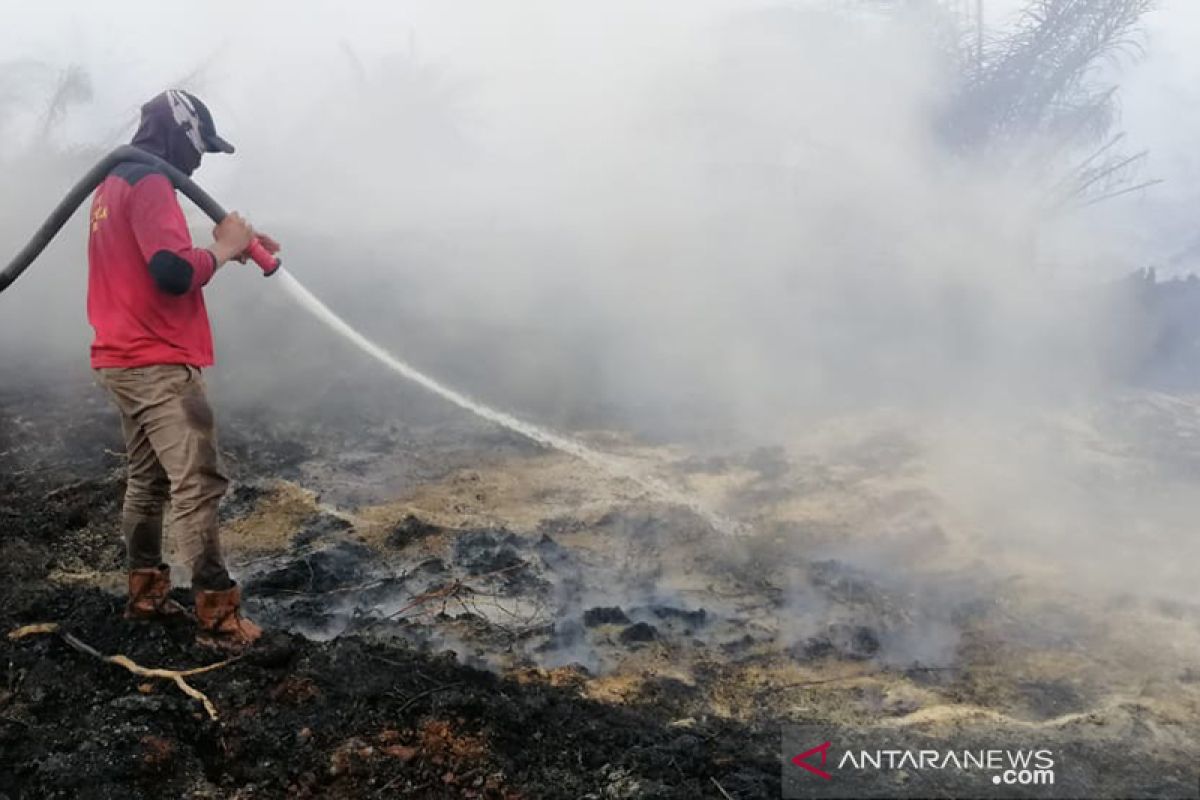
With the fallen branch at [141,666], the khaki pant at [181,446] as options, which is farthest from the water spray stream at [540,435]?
the fallen branch at [141,666]

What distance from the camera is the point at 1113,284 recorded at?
997 cm

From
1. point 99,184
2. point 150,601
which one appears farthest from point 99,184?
point 150,601

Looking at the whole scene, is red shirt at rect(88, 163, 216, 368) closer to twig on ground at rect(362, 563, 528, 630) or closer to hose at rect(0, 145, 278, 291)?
hose at rect(0, 145, 278, 291)

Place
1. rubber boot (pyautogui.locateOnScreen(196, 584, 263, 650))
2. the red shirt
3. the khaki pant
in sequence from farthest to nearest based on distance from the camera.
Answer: rubber boot (pyautogui.locateOnScreen(196, 584, 263, 650))
the khaki pant
the red shirt

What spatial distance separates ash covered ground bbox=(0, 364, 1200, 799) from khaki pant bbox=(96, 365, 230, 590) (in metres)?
0.36

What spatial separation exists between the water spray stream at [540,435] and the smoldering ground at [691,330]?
0.58 ft

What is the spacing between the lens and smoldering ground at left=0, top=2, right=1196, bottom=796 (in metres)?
4.20

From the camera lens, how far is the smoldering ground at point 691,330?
420 cm

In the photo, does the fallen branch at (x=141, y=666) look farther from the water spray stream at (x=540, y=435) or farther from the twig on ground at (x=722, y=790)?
the water spray stream at (x=540, y=435)

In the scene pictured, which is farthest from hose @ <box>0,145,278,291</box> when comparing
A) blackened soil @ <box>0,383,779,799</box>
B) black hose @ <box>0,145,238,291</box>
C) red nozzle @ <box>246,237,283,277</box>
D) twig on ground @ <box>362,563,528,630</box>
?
twig on ground @ <box>362,563,528,630</box>

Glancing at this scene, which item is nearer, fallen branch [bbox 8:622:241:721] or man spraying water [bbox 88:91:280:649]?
fallen branch [bbox 8:622:241:721]

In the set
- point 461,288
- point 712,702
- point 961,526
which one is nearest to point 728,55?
point 461,288

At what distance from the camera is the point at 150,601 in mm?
3355

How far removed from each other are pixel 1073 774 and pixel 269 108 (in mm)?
14039
